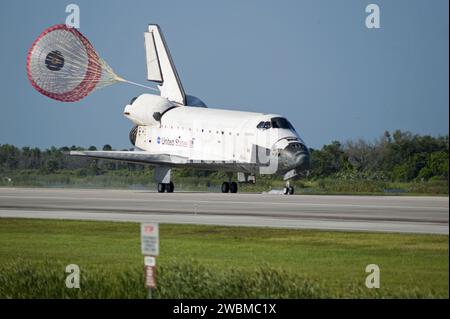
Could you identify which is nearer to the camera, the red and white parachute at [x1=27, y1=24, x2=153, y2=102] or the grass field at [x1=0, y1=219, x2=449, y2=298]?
the grass field at [x1=0, y1=219, x2=449, y2=298]

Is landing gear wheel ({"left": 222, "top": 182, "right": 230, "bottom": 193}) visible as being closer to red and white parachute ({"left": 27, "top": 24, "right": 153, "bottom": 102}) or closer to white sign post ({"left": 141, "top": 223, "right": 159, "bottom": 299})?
red and white parachute ({"left": 27, "top": 24, "right": 153, "bottom": 102})

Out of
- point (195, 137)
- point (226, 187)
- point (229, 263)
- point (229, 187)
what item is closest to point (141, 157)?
point (195, 137)

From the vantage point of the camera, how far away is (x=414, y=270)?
18.8 metres

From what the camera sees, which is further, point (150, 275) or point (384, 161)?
point (384, 161)

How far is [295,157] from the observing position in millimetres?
48969

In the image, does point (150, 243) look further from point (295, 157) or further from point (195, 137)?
point (195, 137)

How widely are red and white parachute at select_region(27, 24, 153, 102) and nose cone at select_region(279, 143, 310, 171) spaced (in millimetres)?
10200

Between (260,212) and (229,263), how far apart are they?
1147cm

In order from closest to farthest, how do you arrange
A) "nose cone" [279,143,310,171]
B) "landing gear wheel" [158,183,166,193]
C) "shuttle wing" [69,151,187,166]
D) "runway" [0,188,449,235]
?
"runway" [0,188,449,235]
"nose cone" [279,143,310,171]
"landing gear wheel" [158,183,166,193]
"shuttle wing" [69,151,187,166]

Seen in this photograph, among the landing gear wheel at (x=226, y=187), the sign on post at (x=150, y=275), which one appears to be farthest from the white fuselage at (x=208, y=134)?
the sign on post at (x=150, y=275)

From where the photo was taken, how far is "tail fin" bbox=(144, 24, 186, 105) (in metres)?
61.9

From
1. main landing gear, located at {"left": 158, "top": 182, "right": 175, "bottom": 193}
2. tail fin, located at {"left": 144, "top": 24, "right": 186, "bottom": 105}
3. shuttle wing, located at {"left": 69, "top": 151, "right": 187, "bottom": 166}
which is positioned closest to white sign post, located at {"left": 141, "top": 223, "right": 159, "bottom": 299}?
main landing gear, located at {"left": 158, "top": 182, "right": 175, "bottom": 193}

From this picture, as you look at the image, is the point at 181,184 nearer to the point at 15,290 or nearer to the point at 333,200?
→ the point at 333,200
